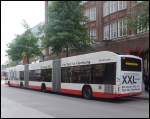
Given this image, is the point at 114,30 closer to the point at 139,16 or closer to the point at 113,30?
the point at 113,30

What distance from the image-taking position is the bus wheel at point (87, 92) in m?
19.8

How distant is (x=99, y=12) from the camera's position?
40.0m

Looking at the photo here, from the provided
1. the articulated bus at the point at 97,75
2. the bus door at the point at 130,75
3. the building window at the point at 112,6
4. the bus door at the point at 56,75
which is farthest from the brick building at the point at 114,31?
the bus door at the point at 130,75

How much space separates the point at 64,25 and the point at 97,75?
1482cm

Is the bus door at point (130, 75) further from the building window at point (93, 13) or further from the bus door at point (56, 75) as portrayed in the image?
the building window at point (93, 13)

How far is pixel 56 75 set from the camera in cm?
2522

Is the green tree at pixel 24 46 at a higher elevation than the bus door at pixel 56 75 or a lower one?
higher

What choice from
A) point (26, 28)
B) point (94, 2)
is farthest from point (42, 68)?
point (26, 28)

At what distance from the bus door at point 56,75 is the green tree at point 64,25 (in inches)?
281

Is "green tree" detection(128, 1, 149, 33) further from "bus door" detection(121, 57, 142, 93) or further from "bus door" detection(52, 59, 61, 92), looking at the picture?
"bus door" detection(52, 59, 61, 92)

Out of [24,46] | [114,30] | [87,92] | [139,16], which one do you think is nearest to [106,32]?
[114,30]

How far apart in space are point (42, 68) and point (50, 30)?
603 centimetres

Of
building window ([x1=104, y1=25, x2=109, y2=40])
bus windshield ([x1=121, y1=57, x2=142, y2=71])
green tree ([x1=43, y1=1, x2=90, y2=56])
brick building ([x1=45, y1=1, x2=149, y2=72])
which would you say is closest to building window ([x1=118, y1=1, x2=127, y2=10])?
brick building ([x1=45, y1=1, x2=149, y2=72])

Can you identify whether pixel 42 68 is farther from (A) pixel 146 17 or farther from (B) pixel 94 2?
(B) pixel 94 2
